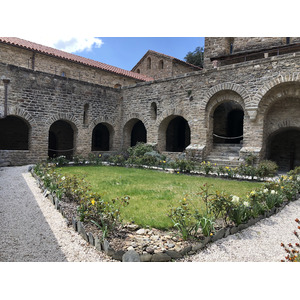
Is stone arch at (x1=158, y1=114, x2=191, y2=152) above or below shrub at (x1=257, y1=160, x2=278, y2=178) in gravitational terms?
above

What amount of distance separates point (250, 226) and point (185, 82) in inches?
450

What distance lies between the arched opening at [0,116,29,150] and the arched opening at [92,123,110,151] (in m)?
5.11

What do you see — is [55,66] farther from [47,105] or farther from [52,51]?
[47,105]

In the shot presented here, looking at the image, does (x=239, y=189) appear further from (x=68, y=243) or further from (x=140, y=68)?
(x=140, y=68)

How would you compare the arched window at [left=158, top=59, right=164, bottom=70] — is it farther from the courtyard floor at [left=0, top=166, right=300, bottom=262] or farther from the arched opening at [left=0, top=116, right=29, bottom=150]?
the courtyard floor at [left=0, top=166, right=300, bottom=262]

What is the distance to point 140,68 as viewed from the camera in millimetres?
29594

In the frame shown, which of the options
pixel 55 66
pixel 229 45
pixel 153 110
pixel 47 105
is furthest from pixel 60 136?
pixel 229 45

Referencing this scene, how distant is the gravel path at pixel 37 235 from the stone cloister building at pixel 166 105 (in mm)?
8306

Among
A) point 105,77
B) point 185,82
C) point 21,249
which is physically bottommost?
point 21,249

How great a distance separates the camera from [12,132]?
1744 centimetres

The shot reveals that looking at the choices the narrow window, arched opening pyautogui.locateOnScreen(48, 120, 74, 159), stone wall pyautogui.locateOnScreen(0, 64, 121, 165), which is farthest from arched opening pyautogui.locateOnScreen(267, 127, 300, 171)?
arched opening pyautogui.locateOnScreen(48, 120, 74, 159)

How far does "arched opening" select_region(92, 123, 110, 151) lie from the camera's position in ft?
67.9

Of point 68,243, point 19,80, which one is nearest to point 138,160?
point 19,80

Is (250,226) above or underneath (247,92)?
underneath
